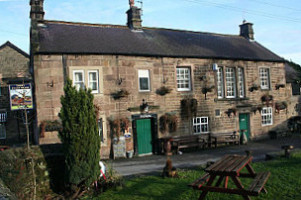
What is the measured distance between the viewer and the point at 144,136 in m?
14.7

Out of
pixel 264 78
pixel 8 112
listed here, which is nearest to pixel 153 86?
pixel 264 78

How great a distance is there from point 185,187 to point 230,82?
1170cm

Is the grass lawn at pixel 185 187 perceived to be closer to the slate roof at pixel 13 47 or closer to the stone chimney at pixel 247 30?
the stone chimney at pixel 247 30

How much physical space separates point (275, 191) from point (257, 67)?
1327 cm

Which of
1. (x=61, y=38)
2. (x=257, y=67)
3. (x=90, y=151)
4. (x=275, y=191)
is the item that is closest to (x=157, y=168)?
(x=90, y=151)

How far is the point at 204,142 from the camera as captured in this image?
15.3 metres

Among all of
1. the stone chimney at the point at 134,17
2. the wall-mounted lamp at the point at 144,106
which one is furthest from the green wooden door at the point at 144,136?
the stone chimney at the point at 134,17

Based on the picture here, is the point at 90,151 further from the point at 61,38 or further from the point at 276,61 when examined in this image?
the point at 276,61

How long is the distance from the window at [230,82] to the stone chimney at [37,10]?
12162 millimetres

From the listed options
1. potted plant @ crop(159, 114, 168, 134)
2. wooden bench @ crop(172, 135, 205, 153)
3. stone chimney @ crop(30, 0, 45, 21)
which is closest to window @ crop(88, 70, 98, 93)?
potted plant @ crop(159, 114, 168, 134)

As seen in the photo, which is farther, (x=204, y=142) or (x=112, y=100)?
(x=204, y=142)

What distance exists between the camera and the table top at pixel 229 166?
580 cm

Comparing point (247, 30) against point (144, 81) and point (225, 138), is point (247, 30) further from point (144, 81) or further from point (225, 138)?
point (144, 81)

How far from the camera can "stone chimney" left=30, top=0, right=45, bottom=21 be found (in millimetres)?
14359
